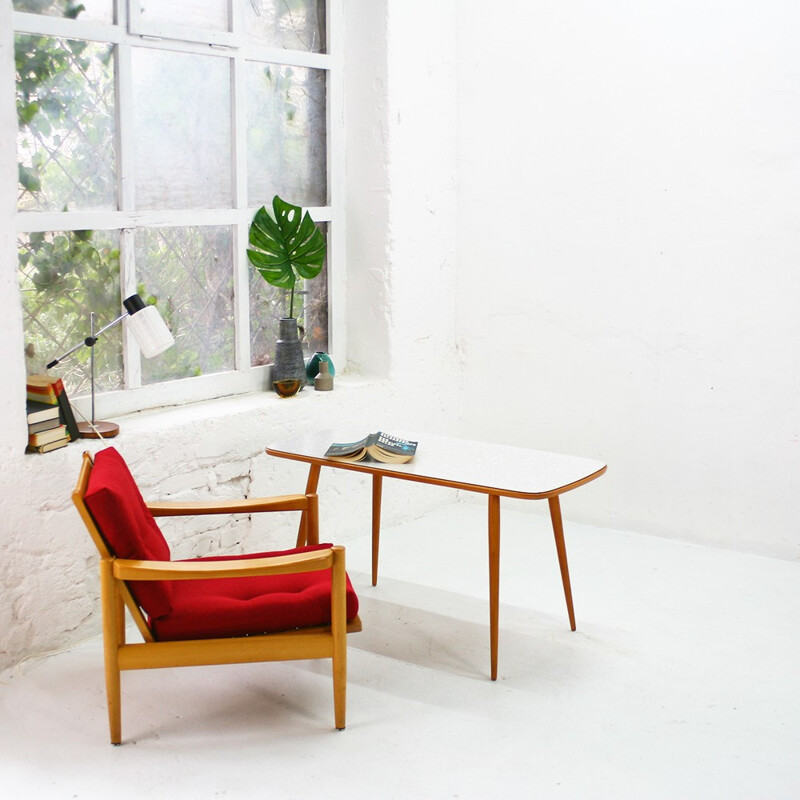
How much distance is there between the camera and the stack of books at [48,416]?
11.4 feet

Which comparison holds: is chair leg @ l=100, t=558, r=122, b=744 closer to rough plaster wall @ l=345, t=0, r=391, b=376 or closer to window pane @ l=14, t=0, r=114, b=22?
window pane @ l=14, t=0, r=114, b=22

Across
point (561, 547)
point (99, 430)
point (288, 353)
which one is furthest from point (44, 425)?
point (561, 547)

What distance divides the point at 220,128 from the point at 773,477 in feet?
8.97

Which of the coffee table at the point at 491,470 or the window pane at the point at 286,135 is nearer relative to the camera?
the coffee table at the point at 491,470

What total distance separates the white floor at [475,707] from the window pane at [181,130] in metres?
1.70

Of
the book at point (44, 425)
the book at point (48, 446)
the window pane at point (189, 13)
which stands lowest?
the book at point (48, 446)

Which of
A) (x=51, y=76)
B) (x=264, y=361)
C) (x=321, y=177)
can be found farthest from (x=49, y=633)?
(x=321, y=177)

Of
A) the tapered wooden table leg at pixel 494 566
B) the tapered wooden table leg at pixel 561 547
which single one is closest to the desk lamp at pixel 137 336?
the tapered wooden table leg at pixel 494 566

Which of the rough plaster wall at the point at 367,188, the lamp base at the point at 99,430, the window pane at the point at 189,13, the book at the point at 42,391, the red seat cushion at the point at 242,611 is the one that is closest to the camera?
the red seat cushion at the point at 242,611

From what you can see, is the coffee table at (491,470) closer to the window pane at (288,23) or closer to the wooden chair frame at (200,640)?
the wooden chair frame at (200,640)

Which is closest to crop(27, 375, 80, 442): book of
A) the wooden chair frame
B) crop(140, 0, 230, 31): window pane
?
the wooden chair frame

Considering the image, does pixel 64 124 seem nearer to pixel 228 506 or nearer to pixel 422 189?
pixel 228 506

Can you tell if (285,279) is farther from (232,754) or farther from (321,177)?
(232,754)

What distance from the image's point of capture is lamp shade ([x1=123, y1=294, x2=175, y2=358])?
365 centimetres
